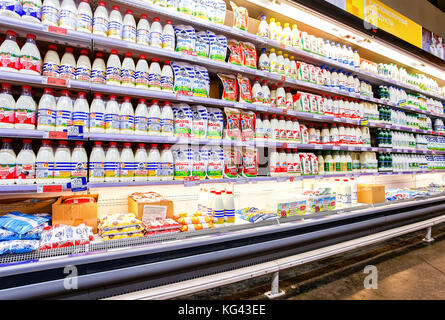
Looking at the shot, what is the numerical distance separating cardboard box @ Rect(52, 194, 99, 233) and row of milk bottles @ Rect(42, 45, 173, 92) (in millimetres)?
892

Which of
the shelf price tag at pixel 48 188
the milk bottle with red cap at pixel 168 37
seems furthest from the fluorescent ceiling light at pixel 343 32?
the shelf price tag at pixel 48 188

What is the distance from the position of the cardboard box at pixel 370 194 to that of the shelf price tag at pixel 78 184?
323 cm

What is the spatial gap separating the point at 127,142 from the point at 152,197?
50 cm

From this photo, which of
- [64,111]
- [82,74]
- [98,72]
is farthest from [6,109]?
[98,72]

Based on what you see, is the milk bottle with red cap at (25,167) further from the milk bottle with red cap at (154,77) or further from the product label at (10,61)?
the milk bottle with red cap at (154,77)

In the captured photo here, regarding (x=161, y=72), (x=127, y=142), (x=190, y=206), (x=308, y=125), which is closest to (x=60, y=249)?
(x=127, y=142)

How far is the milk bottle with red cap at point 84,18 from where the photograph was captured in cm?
172

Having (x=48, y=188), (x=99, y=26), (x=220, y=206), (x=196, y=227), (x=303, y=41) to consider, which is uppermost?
(x=303, y=41)

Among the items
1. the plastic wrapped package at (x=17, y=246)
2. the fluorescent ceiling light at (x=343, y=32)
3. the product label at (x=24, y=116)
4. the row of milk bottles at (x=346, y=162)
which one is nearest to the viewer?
the plastic wrapped package at (x=17, y=246)

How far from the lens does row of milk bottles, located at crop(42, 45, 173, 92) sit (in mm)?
1692

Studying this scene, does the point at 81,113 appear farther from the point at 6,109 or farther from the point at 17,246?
the point at 17,246

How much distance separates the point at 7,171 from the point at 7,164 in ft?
0.14

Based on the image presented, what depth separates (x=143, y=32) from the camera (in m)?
1.92
